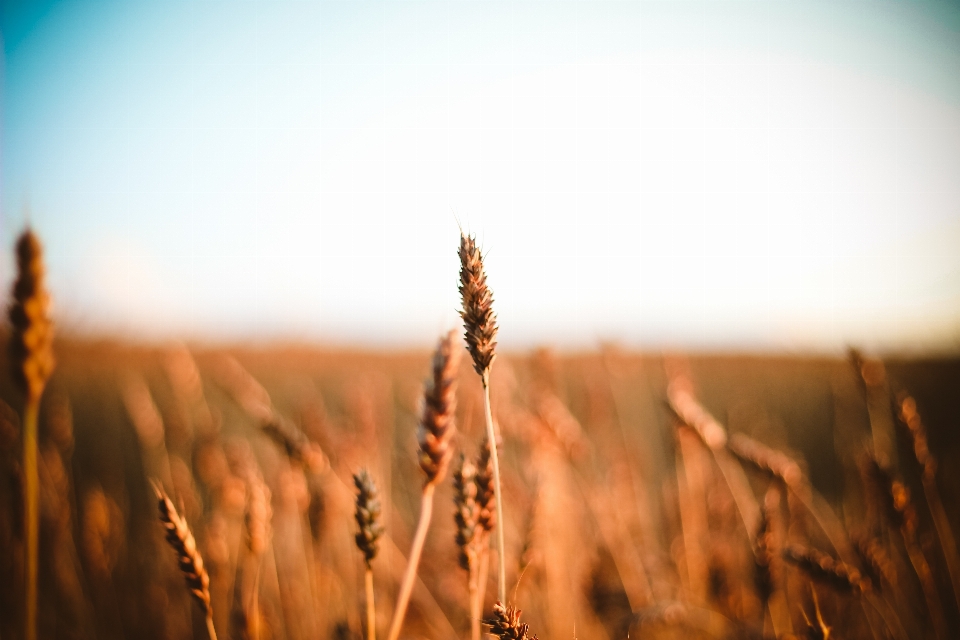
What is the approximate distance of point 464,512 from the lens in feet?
3.61

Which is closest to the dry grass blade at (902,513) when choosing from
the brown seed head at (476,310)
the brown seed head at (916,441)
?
the brown seed head at (916,441)

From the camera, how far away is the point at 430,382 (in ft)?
3.57

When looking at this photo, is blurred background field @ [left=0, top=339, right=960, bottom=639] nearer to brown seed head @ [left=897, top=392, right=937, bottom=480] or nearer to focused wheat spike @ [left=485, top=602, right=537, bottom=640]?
brown seed head @ [left=897, top=392, right=937, bottom=480]

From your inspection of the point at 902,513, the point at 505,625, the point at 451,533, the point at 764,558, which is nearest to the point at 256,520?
the point at 505,625

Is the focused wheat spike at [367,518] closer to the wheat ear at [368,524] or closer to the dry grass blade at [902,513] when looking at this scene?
the wheat ear at [368,524]

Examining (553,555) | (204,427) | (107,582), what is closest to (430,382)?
(553,555)

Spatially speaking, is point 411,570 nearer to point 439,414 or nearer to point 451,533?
point 439,414

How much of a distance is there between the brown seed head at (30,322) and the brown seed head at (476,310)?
0.94m

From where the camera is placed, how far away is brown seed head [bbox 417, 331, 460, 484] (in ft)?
3.48

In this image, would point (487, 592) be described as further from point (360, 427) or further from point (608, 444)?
point (608, 444)

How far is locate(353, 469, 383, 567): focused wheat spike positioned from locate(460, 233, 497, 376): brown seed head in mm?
455

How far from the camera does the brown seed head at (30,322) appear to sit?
0.96 m

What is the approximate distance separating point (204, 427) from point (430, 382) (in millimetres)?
2753

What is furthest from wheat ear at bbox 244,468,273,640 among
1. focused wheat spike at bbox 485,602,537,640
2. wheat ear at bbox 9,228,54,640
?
focused wheat spike at bbox 485,602,537,640
